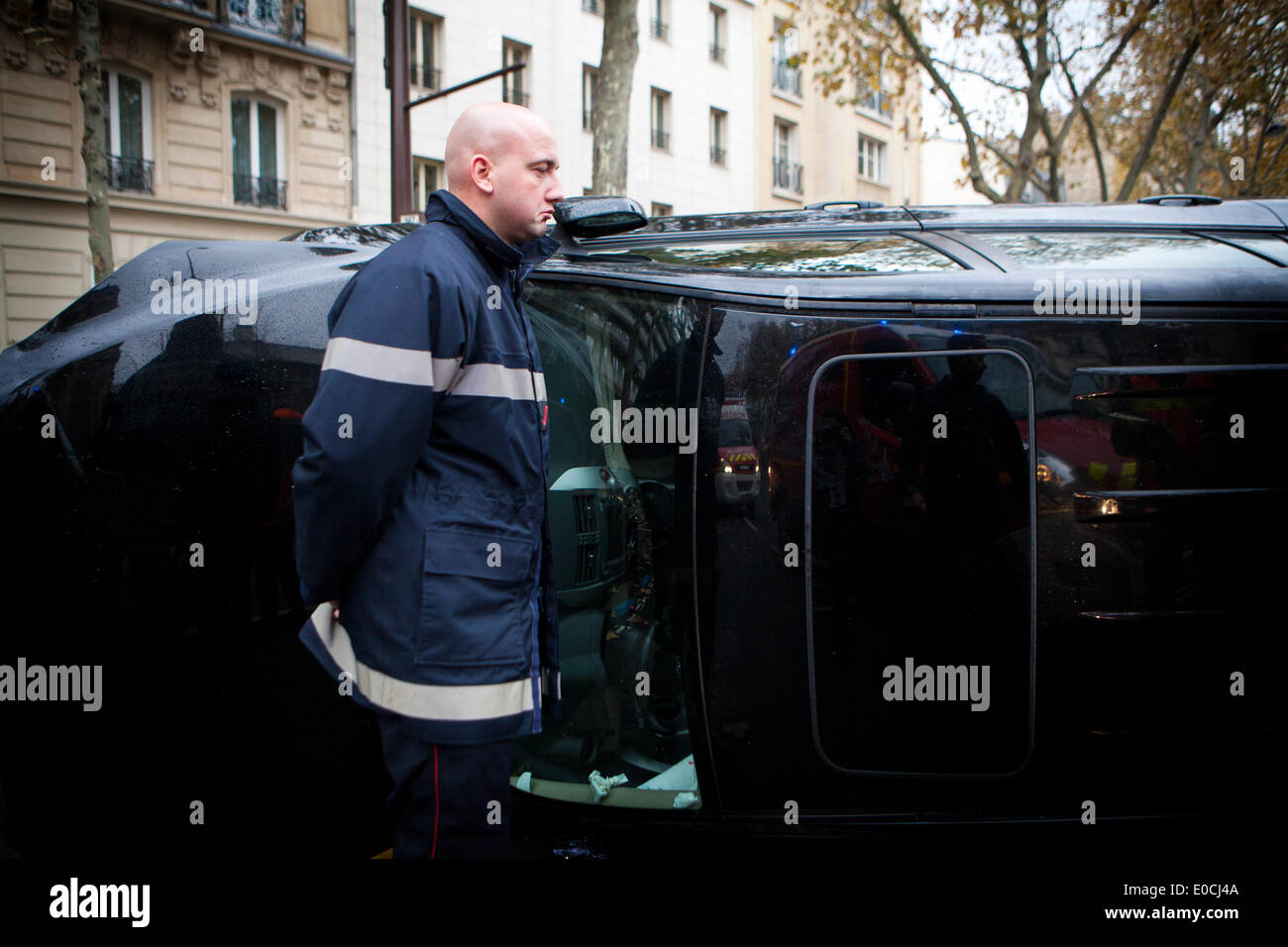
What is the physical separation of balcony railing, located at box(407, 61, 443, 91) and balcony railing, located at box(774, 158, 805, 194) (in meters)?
11.6

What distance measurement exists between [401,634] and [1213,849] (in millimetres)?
1668

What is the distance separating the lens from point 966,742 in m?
2.00

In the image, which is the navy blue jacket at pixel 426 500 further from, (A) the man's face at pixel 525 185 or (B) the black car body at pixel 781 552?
(B) the black car body at pixel 781 552

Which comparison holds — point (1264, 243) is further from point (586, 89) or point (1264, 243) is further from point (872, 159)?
point (872, 159)

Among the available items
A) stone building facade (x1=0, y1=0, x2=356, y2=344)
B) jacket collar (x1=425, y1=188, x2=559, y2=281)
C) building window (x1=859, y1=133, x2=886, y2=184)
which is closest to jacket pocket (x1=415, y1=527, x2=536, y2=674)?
jacket collar (x1=425, y1=188, x2=559, y2=281)

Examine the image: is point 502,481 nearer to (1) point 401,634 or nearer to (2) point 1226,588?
(1) point 401,634

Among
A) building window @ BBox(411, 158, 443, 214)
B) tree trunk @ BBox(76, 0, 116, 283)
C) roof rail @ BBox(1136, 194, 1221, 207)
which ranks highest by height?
building window @ BBox(411, 158, 443, 214)

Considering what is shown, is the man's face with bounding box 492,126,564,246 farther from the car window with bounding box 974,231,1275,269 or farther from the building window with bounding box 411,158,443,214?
the building window with bounding box 411,158,443,214

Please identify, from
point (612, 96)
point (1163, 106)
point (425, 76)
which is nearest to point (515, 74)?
point (425, 76)

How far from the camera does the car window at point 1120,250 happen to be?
7.26 feet

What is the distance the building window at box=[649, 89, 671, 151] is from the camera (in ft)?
74.8

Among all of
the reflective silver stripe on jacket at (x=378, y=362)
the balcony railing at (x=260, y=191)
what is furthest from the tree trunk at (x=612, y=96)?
the reflective silver stripe on jacket at (x=378, y=362)

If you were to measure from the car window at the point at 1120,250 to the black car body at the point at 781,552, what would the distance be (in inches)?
0.7

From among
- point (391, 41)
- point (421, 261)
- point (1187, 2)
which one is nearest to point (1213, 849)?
point (421, 261)
